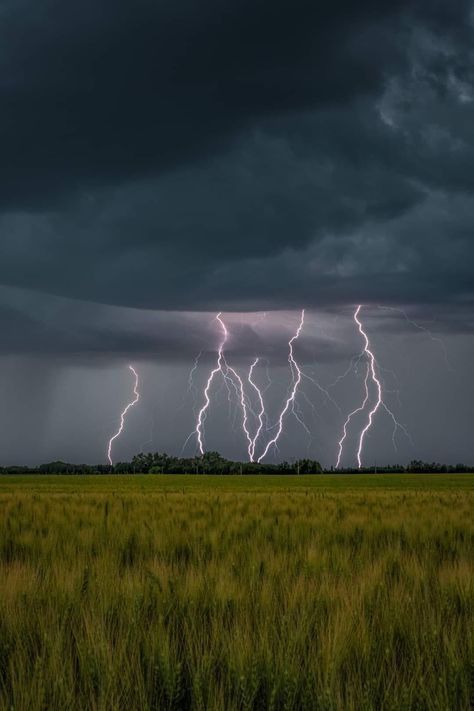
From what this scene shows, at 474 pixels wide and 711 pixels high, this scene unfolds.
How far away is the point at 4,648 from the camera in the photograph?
2.62 m

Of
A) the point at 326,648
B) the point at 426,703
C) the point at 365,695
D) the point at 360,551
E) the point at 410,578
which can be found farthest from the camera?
the point at 360,551

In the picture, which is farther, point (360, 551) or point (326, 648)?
point (360, 551)

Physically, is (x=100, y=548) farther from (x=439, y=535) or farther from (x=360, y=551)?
(x=439, y=535)

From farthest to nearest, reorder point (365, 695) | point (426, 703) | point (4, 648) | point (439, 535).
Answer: point (439, 535), point (4, 648), point (426, 703), point (365, 695)

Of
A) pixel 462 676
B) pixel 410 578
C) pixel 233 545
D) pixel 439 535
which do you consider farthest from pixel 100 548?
pixel 462 676

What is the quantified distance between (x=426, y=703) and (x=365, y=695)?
0.29 m

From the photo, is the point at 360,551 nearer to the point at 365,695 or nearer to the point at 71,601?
the point at 71,601

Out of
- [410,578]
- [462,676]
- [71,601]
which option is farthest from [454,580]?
[71,601]

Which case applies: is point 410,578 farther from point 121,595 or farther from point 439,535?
point 439,535

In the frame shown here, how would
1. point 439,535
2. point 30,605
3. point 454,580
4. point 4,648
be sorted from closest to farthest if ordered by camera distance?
point 4,648 → point 30,605 → point 454,580 → point 439,535

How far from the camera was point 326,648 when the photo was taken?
7.80 ft

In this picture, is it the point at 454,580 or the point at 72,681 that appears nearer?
the point at 72,681

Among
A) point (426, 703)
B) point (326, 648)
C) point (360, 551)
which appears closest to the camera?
point (426, 703)

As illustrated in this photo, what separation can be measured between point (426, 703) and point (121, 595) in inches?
60.5
